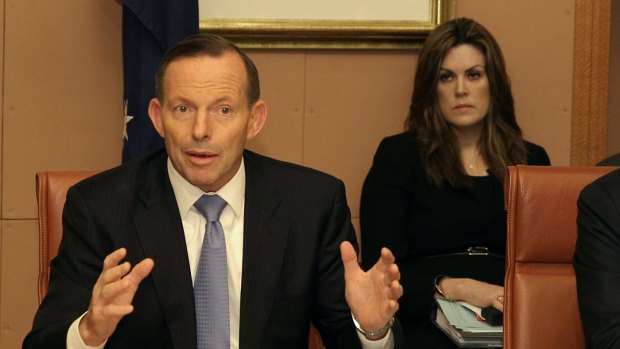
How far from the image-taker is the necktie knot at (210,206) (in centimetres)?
254

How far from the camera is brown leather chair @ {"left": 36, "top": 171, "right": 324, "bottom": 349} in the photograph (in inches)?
108

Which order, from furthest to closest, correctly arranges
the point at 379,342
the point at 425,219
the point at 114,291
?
1. the point at 425,219
2. the point at 379,342
3. the point at 114,291

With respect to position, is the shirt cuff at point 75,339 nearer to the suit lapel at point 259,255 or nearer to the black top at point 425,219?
the suit lapel at point 259,255

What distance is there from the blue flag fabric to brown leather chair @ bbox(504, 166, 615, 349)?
5.41 ft

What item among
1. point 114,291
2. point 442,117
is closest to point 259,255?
point 114,291

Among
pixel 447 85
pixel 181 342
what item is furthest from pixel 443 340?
pixel 181 342

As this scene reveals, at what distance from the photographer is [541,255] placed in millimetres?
2604

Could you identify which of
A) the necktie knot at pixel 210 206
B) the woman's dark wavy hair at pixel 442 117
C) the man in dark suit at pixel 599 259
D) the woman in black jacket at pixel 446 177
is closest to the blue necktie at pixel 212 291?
the necktie knot at pixel 210 206

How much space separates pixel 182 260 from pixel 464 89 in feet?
6.01

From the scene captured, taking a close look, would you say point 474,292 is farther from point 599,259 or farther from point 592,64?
point 592,64

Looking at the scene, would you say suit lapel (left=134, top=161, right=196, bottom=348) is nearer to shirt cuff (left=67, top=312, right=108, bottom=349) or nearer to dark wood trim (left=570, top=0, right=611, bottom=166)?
shirt cuff (left=67, top=312, right=108, bottom=349)

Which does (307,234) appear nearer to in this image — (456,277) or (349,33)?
(456,277)

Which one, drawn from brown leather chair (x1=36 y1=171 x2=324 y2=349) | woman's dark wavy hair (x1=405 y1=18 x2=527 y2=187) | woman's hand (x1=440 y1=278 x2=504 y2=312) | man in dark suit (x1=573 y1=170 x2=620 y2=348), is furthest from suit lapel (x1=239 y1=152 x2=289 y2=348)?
woman's dark wavy hair (x1=405 y1=18 x2=527 y2=187)

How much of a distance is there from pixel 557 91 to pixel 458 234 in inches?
38.3
